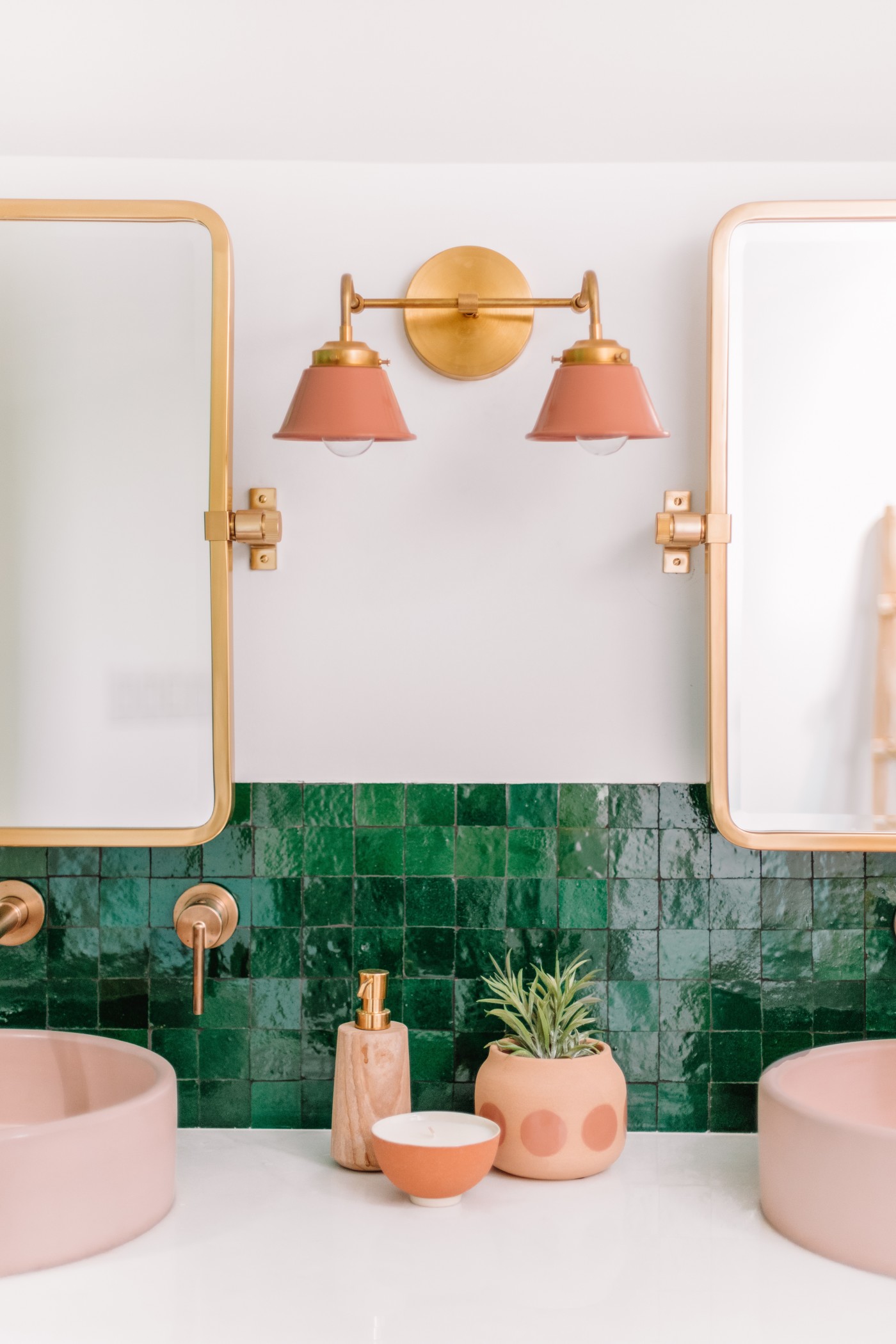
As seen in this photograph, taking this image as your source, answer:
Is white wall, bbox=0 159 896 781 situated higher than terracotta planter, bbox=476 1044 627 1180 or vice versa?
white wall, bbox=0 159 896 781

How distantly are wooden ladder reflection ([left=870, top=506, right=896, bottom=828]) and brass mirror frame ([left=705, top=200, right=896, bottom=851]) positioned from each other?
4 centimetres

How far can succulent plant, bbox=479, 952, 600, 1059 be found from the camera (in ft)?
3.84

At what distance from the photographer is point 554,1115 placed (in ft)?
3.64

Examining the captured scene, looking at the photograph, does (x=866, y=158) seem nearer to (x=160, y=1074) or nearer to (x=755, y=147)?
(x=755, y=147)

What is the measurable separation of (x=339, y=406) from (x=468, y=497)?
22 centimetres

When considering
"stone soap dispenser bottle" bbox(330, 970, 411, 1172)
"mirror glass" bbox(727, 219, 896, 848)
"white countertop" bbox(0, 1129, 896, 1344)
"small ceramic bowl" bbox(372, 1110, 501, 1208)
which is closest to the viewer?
"white countertop" bbox(0, 1129, 896, 1344)

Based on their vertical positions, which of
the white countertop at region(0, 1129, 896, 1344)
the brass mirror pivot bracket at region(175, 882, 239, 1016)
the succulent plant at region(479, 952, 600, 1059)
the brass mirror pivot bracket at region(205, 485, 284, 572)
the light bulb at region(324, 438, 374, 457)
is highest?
the light bulb at region(324, 438, 374, 457)

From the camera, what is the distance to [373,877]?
4.20 ft

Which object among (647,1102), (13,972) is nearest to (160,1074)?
(13,972)

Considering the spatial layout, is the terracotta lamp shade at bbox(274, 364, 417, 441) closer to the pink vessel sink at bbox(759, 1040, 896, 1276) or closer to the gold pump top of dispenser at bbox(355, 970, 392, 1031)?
the gold pump top of dispenser at bbox(355, 970, 392, 1031)

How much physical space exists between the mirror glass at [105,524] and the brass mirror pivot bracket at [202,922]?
0.26ft

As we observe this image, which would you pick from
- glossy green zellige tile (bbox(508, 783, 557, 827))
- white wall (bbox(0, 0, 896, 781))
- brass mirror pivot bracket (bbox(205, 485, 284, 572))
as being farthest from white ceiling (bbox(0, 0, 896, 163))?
glossy green zellige tile (bbox(508, 783, 557, 827))

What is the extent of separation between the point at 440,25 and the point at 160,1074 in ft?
3.32

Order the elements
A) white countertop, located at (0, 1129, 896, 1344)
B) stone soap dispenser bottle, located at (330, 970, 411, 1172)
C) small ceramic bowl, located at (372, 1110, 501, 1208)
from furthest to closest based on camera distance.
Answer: stone soap dispenser bottle, located at (330, 970, 411, 1172)
small ceramic bowl, located at (372, 1110, 501, 1208)
white countertop, located at (0, 1129, 896, 1344)
